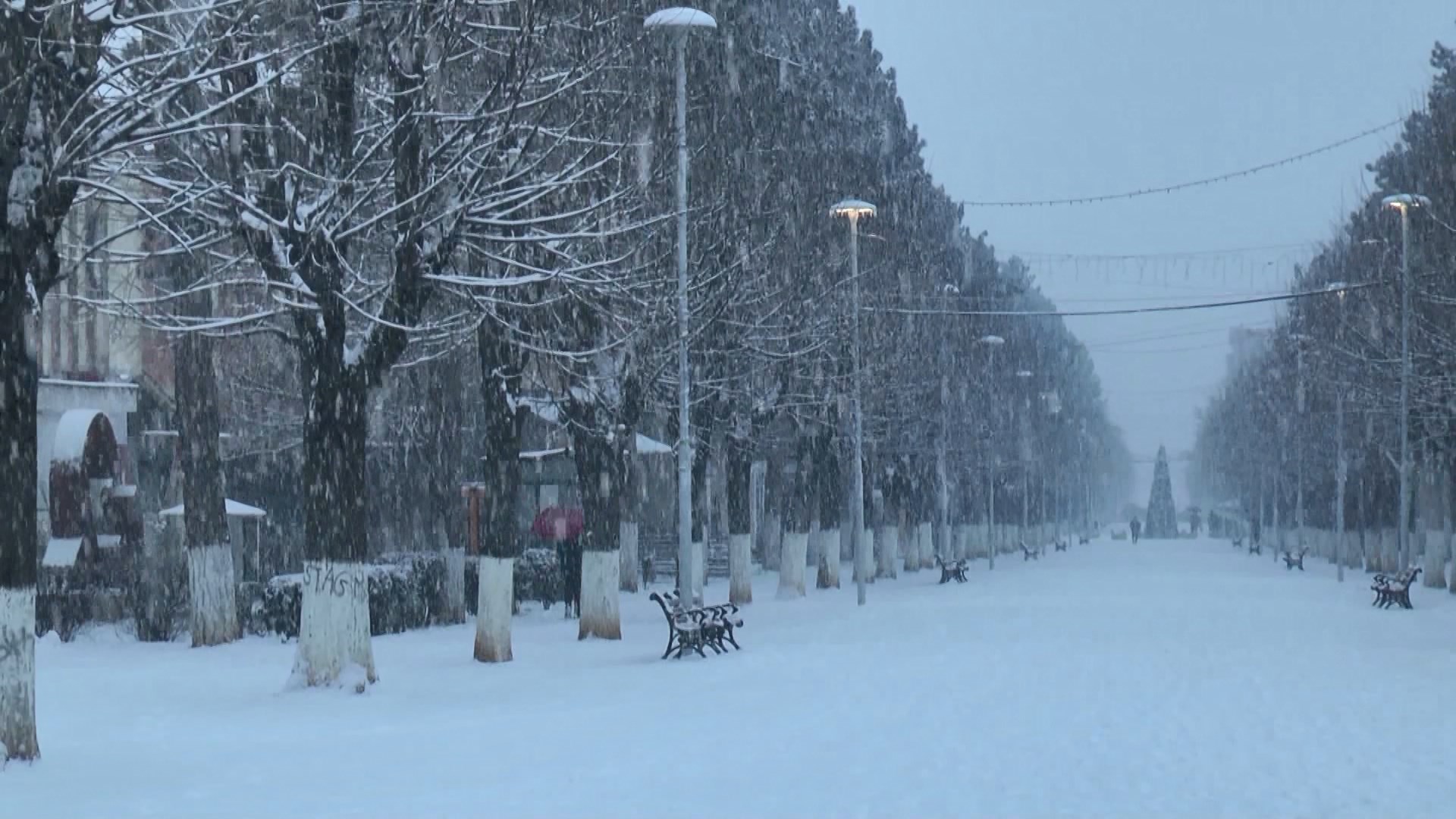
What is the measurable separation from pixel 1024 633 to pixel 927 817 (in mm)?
19090

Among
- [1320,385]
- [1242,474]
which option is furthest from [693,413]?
[1242,474]

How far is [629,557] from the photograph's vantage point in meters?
42.9

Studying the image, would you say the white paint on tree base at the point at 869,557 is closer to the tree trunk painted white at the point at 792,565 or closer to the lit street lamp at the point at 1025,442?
the tree trunk painted white at the point at 792,565

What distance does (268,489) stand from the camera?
50000 millimetres

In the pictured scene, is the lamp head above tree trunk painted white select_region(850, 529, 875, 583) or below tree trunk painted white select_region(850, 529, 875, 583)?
above

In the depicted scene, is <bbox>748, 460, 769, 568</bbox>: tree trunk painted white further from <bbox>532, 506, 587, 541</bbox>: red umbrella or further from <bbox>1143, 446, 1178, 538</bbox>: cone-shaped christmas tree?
<bbox>1143, 446, 1178, 538</bbox>: cone-shaped christmas tree

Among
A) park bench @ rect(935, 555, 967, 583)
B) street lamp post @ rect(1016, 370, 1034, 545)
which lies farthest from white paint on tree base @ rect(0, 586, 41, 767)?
street lamp post @ rect(1016, 370, 1034, 545)

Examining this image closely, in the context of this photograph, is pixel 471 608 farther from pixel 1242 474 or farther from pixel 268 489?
pixel 1242 474

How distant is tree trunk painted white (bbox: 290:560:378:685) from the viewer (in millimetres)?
19531

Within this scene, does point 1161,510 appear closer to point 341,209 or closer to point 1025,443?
point 1025,443

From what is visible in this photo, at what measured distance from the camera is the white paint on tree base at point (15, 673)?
13.6 meters

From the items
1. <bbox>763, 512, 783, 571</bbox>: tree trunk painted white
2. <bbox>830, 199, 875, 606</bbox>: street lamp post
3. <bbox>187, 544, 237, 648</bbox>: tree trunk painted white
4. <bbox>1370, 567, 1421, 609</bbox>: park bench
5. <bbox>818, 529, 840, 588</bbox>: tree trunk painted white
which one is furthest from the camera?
<bbox>763, 512, 783, 571</bbox>: tree trunk painted white

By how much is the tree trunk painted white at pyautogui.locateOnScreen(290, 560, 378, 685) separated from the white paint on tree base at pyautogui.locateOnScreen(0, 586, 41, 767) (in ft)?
18.3

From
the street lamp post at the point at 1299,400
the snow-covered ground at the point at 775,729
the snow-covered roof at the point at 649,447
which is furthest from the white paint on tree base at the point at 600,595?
the street lamp post at the point at 1299,400
